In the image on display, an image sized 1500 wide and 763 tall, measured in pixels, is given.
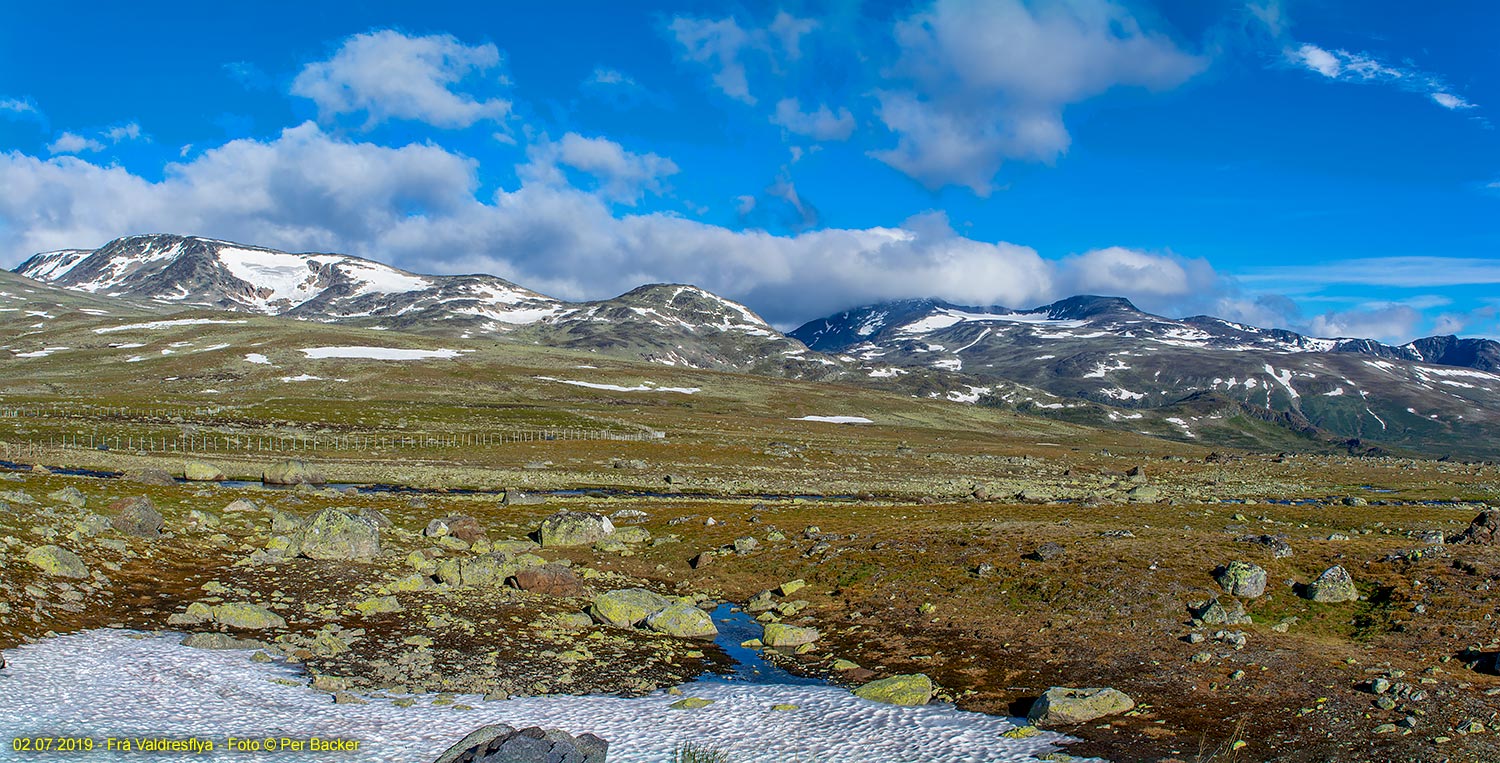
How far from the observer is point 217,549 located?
1385 inches

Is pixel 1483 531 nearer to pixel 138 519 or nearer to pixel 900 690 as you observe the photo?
pixel 900 690

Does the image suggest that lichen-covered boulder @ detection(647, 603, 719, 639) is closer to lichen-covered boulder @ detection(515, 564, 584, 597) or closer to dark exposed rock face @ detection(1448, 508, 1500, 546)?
lichen-covered boulder @ detection(515, 564, 584, 597)

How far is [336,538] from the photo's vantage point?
34844 millimetres

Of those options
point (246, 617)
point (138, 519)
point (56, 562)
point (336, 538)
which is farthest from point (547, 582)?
point (138, 519)

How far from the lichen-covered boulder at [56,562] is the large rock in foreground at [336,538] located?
7.50 metres

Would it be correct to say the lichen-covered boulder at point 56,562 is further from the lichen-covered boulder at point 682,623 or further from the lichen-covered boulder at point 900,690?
the lichen-covered boulder at point 900,690

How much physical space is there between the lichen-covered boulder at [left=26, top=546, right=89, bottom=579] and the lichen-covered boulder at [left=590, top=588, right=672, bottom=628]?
17.1m

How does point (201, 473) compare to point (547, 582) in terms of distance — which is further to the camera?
point (201, 473)

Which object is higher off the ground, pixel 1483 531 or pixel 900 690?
pixel 1483 531

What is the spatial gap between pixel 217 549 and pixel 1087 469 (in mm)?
109808

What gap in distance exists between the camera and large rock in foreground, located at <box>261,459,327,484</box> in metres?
65.9

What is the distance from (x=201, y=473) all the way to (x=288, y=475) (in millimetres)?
6150

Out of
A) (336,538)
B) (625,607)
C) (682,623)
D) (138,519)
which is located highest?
(138,519)

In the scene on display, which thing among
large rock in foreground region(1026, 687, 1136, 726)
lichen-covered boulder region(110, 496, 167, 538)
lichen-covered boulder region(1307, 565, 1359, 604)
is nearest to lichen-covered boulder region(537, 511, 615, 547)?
lichen-covered boulder region(110, 496, 167, 538)
